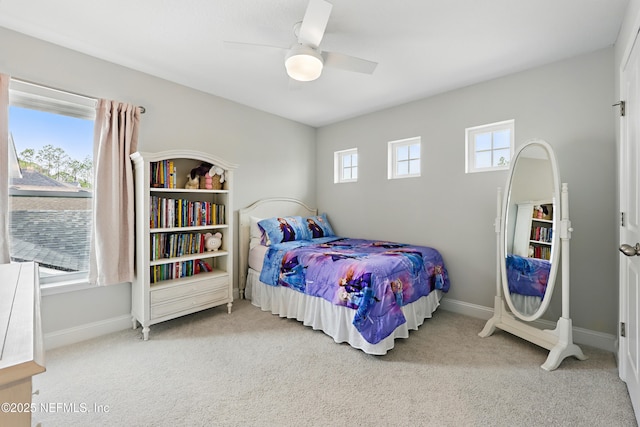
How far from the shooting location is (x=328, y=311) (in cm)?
248

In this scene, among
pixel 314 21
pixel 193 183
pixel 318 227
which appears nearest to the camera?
pixel 314 21

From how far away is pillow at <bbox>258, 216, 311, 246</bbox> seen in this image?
334 centimetres

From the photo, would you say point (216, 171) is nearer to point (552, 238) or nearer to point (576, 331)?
point (552, 238)

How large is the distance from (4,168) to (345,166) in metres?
3.48

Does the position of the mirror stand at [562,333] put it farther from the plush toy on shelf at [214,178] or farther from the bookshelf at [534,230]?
the plush toy on shelf at [214,178]

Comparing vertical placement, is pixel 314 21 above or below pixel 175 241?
above

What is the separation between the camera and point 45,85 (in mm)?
2234

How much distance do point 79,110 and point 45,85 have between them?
0.26 meters

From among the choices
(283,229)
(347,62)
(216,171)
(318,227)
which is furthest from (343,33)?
(318,227)

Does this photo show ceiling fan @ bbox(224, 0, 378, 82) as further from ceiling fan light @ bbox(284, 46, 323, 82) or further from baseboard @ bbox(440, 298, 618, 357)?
baseboard @ bbox(440, 298, 618, 357)

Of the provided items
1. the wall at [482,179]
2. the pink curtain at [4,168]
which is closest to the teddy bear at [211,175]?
the pink curtain at [4,168]

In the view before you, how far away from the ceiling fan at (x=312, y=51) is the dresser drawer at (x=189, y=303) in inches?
84.0

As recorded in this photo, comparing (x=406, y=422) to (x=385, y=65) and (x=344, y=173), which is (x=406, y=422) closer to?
(x=385, y=65)

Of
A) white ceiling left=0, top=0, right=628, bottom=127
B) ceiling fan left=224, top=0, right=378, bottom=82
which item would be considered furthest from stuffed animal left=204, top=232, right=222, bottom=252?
ceiling fan left=224, top=0, right=378, bottom=82
